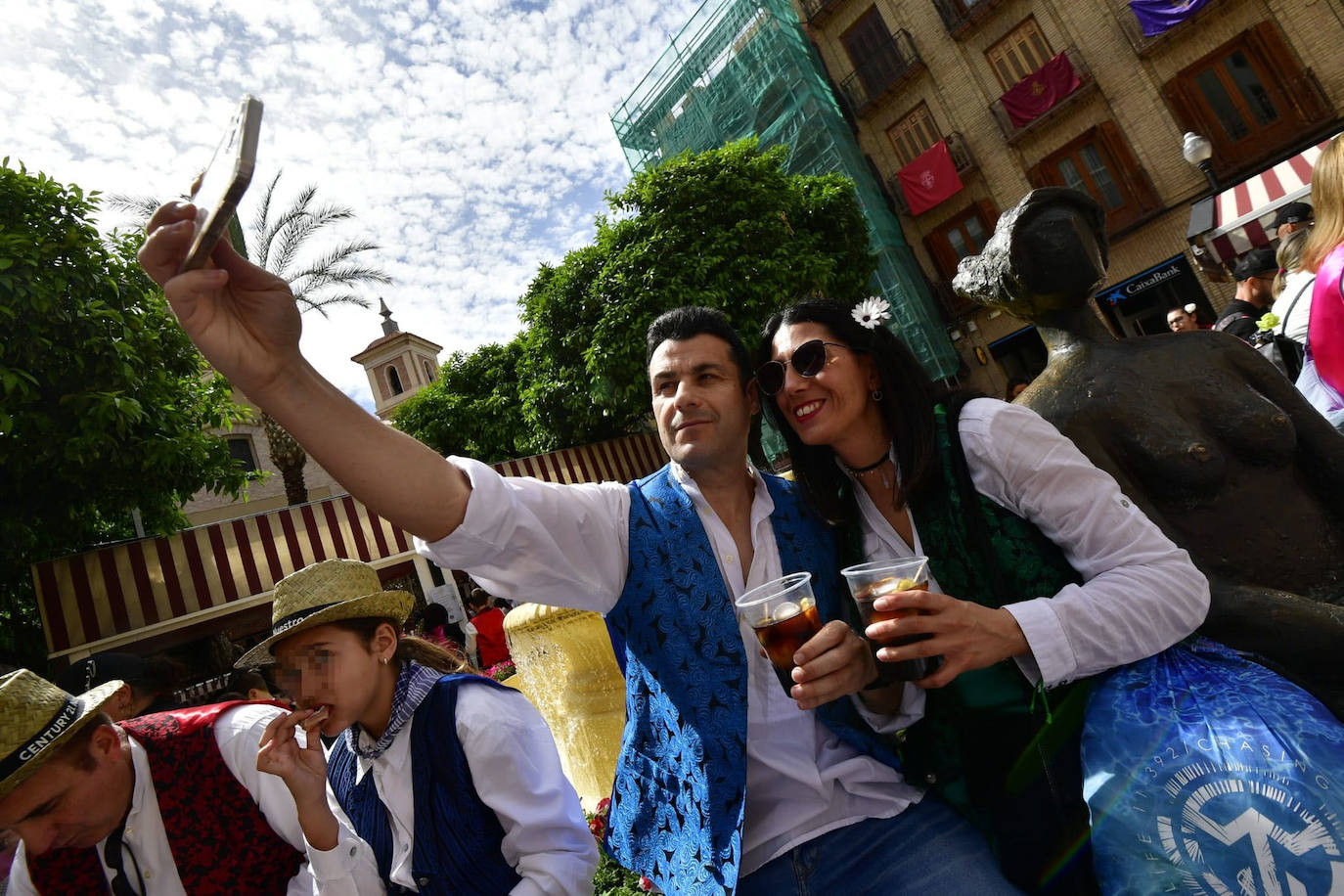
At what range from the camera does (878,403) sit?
2.18m

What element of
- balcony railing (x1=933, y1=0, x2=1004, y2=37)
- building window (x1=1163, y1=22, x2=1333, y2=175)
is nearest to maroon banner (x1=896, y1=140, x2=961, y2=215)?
balcony railing (x1=933, y1=0, x2=1004, y2=37)

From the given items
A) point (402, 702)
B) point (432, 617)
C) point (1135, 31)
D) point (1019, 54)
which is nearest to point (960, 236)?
point (1019, 54)

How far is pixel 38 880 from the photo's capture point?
2289mm

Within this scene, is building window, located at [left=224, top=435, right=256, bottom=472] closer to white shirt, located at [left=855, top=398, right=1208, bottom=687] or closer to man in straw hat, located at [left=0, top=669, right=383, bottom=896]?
man in straw hat, located at [left=0, top=669, right=383, bottom=896]

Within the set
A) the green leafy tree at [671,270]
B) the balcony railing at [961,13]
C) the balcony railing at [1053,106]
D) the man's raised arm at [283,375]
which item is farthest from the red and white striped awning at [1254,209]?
the man's raised arm at [283,375]

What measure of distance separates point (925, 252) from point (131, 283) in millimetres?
20243

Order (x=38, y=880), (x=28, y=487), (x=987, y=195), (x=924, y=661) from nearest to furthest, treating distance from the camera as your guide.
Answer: (x=924, y=661)
(x=38, y=880)
(x=28, y=487)
(x=987, y=195)

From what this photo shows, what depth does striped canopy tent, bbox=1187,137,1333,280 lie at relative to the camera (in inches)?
408

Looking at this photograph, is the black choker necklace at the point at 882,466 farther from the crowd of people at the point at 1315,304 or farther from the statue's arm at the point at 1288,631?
the crowd of people at the point at 1315,304

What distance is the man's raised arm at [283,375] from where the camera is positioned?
1.28m

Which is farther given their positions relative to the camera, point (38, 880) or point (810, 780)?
point (38, 880)

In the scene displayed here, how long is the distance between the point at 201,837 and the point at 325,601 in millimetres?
919

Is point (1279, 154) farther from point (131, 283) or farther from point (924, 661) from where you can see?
point (131, 283)

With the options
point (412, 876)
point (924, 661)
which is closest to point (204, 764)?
point (412, 876)
